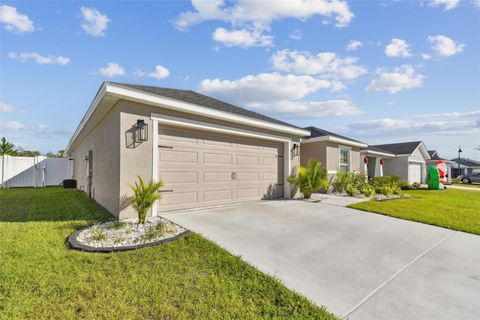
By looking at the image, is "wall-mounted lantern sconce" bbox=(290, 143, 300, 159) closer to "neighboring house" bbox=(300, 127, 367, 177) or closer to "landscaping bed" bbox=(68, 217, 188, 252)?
"neighboring house" bbox=(300, 127, 367, 177)

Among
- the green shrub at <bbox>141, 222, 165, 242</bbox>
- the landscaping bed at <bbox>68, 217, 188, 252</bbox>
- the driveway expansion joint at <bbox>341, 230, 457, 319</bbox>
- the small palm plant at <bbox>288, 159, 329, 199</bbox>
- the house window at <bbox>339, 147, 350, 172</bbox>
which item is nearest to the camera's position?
the driveway expansion joint at <bbox>341, 230, 457, 319</bbox>

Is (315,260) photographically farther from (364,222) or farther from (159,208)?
(159,208)

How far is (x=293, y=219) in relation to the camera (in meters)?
5.68

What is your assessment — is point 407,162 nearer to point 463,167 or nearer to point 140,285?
point 140,285

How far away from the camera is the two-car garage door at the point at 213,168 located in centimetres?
607

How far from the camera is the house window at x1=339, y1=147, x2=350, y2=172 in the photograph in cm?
1291

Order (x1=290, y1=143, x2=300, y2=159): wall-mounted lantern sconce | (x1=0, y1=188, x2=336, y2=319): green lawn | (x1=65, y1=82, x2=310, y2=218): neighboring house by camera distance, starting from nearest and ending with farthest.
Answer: (x1=0, y1=188, x2=336, y2=319): green lawn < (x1=65, y1=82, x2=310, y2=218): neighboring house < (x1=290, y1=143, x2=300, y2=159): wall-mounted lantern sconce

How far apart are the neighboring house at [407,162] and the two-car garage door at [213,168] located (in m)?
15.2

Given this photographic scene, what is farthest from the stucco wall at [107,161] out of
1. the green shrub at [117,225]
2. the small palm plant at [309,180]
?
the small palm plant at [309,180]

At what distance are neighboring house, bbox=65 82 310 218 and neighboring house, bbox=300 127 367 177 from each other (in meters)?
3.43

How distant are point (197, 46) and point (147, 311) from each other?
869cm

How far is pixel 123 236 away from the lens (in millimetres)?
4137

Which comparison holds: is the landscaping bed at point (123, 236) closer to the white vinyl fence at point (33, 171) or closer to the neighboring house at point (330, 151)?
the neighboring house at point (330, 151)

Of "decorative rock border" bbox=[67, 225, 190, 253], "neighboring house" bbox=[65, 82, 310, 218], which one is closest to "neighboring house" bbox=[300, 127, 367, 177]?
"neighboring house" bbox=[65, 82, 310, 218]
